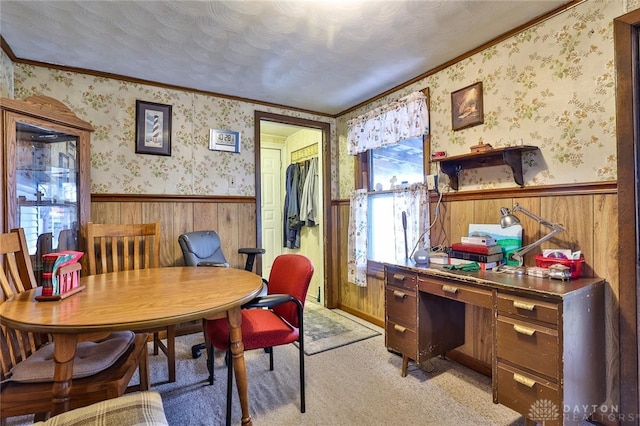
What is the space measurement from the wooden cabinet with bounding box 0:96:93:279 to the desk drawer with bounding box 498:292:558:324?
2.77m

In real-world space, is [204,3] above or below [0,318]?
above

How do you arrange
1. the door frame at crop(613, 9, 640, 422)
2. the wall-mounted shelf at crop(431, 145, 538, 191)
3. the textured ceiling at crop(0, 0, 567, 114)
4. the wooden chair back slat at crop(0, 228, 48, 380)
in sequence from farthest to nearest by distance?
the wall-mounted shelf at crop(431, 145, 538, 191) < the textured ceiling at crop(0, 0, 567, 114) < the door frame at crop(613, 9, 640, 422) < the wooden chair back slat at crop(0, 228, 48, 380)

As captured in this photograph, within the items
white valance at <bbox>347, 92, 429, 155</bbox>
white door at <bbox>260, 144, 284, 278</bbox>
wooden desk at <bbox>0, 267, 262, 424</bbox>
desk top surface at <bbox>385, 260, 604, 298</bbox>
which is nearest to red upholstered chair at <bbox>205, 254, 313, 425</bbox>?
wooden desk at <bbox>0, 267, 262, 424</bbox>

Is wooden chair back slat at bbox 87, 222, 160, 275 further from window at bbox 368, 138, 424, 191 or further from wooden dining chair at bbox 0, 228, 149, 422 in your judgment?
window at bbox 368, 138, 424, 191

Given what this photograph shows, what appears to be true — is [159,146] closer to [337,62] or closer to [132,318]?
[337,62]

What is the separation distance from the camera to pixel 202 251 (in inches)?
105

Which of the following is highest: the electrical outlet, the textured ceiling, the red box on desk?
the textured ceiling

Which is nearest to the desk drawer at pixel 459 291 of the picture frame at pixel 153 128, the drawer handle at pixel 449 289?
the drawer handle at pixel 449 289

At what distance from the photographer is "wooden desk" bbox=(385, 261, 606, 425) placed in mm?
1396

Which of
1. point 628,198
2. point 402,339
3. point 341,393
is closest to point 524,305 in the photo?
point 628,198

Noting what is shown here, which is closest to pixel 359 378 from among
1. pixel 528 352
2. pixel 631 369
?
pixel 528 352

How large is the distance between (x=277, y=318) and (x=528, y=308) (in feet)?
4.37

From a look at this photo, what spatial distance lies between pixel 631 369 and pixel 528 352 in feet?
2.00

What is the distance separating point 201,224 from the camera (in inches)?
119
